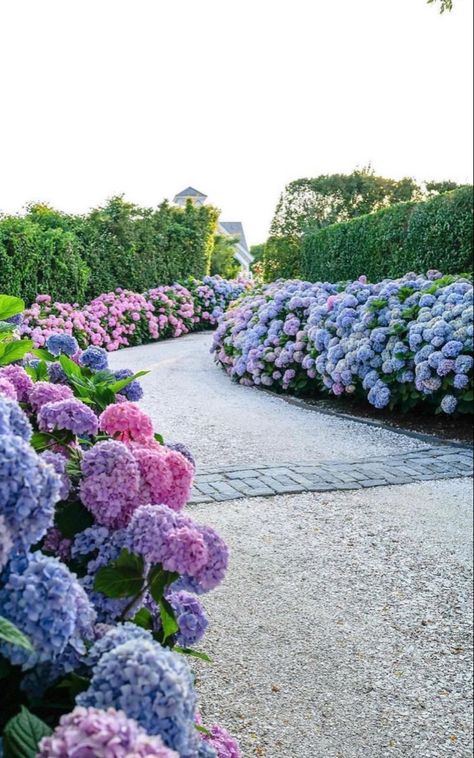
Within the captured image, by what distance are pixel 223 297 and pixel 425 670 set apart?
12227 millimetres

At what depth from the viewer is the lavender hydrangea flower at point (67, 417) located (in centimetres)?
134

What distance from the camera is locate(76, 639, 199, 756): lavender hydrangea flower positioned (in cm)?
73

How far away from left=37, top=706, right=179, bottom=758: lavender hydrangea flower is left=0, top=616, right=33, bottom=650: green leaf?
8cm

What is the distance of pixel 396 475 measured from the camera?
4.97 m

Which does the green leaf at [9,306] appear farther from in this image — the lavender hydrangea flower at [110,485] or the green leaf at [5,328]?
the lavender hydrangea flower at [110,485]

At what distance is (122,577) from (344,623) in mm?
2252

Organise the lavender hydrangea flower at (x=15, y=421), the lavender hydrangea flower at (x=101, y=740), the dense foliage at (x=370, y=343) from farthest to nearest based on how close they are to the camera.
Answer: the dense foliage at (x=370, y=343), the lavender hydrangea flower at (x=15, y=421), the lavender hydrangea flower at (x=101, y=740)

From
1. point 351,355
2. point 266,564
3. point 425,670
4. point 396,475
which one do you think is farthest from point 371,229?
point 425,670

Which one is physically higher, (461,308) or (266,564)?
(461,308)

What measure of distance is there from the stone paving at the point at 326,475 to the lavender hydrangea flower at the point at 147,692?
353 centimetres

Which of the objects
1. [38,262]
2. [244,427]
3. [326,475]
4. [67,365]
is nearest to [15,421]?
[67,365]

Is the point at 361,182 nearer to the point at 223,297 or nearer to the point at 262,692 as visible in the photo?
the point at 223,297

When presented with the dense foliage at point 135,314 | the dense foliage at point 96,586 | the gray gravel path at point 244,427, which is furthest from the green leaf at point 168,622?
the dense foliage at point 135,314

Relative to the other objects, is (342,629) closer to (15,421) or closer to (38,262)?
(15,421)
